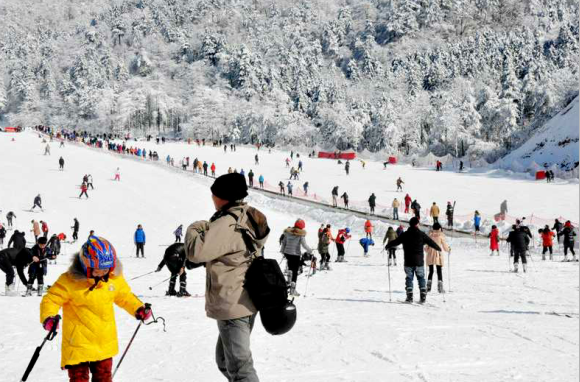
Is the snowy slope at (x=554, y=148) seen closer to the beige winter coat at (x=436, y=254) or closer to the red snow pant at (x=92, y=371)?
the beige winter coat at (x=436, y=254)

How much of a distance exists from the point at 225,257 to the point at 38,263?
9.50 meters

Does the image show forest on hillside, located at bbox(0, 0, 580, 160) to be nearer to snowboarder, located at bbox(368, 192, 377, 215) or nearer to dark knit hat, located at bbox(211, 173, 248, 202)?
snowboarder, located at bbox(368, 192, 377, 215)

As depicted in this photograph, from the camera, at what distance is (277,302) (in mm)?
3248

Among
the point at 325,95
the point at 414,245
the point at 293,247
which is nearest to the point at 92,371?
the point at 414,245

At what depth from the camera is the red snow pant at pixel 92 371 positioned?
3.85 metres

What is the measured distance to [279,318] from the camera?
10.6ft

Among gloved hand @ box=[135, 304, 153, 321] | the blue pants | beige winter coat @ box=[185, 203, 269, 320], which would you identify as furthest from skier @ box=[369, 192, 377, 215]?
beige winter coat @ box=[185, 203, 269, 320]

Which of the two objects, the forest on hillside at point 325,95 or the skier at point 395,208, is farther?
the forest on hillside at point 325,95

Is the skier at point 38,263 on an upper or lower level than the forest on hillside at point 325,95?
lower

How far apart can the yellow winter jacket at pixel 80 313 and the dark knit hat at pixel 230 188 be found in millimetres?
1141

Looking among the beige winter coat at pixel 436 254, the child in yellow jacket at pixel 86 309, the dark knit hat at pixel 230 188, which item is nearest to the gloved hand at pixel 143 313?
the child in yellow jacket at pixel 86 309

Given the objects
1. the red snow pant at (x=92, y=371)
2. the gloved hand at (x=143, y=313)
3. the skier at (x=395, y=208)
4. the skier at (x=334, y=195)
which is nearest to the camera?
the red snow pant at (x=92, y=371)

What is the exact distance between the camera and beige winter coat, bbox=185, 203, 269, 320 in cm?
329

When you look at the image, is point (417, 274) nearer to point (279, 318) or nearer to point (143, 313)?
point (143, 313)
